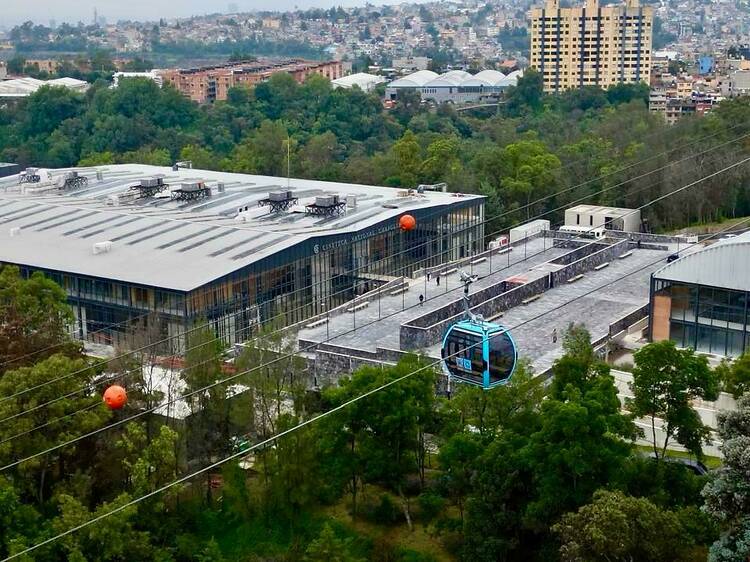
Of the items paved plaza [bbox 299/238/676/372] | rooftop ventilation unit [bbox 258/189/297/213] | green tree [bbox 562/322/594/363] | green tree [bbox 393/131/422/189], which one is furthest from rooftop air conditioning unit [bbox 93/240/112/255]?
green tree [bbox 393/131/422/189]

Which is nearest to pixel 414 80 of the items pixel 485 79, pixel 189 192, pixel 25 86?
pixel 485 79

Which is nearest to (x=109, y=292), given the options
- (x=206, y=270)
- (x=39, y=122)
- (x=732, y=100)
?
(x=206, y=270)

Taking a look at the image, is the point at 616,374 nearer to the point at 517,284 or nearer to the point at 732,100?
the point at 517,284

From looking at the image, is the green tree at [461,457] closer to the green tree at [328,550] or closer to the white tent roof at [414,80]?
the green tree at [328,550]

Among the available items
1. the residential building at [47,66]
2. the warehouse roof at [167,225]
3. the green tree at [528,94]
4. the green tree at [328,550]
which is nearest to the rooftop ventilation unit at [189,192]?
the warehouse roof at [167,225]

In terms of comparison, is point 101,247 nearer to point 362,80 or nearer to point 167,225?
point 167,225
